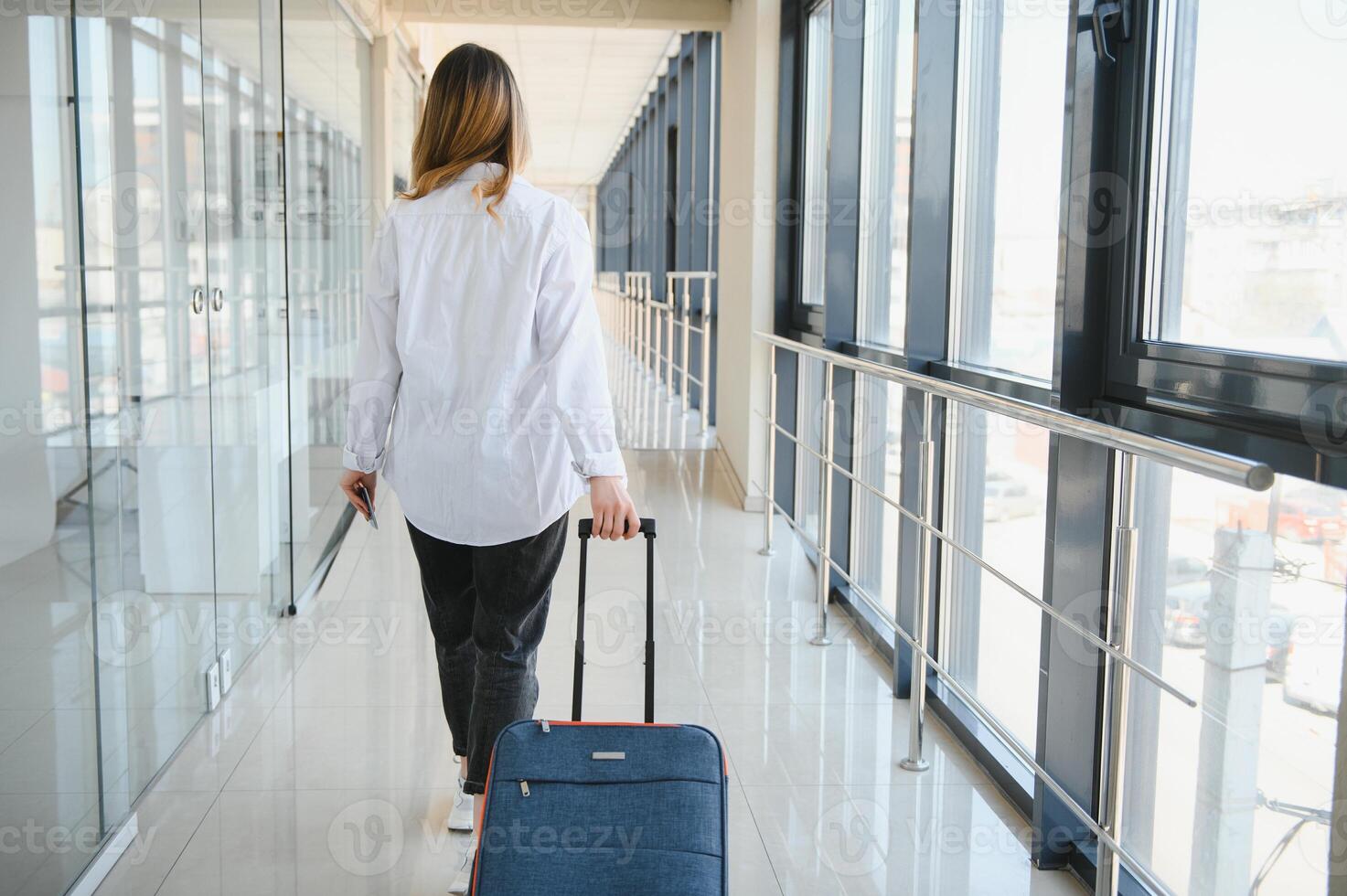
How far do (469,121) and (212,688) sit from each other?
1.34 metres

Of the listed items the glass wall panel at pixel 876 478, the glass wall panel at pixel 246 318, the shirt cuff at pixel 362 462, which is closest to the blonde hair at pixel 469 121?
the shirt cuff at pixel 362 462

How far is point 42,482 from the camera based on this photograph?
1.51 meters

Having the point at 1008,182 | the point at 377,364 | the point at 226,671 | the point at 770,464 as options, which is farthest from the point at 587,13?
the point at 377,364

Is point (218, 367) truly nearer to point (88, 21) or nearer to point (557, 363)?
point (88, 21)

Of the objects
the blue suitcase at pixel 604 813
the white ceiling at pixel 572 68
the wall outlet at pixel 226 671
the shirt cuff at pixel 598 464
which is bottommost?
the wall outlet at pixel 226 671

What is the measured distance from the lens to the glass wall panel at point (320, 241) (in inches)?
128

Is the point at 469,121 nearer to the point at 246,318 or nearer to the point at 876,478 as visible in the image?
the point at 246,318

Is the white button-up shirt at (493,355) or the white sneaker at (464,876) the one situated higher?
the white button-up shirt at (493,355)

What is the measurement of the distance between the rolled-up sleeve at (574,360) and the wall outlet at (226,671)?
122cm

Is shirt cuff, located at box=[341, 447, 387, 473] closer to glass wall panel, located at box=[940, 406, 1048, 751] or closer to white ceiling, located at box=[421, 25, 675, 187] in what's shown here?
glass wall panel, located at box=[940, 406, 1048, 751]

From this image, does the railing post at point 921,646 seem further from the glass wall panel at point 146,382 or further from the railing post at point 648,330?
the railing post at point 648,330

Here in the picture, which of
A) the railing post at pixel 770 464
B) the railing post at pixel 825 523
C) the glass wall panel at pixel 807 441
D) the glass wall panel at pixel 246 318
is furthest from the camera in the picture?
the glass wall panel at pixel 807 441

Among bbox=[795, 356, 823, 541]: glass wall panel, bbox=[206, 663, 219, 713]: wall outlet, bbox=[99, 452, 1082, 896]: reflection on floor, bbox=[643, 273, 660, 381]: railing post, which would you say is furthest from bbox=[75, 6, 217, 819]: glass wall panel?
bbox=[643, 273, 660, 381]: railing post

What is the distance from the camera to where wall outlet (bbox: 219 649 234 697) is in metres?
2.37
